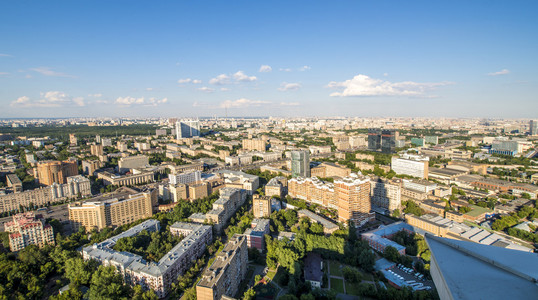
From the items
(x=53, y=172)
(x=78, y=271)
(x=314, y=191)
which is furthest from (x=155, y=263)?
(x=53, y=172)

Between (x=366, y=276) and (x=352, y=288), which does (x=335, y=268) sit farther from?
(x=352, y=288)

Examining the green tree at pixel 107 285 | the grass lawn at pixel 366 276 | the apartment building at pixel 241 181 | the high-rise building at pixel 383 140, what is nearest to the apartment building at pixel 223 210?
the apartment building at pixel 241 181

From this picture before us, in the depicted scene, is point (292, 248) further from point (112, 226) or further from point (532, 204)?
point (532, 204)

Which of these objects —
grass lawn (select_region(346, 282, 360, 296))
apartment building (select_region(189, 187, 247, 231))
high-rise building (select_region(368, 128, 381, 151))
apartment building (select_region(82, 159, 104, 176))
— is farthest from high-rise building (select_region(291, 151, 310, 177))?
apartment building (select_region(82, 159, 104, 176))

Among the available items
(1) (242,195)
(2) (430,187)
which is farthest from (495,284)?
(2) (430,187)

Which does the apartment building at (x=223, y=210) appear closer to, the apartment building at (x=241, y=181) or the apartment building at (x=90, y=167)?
the apartment building at (x=241, y=181)
